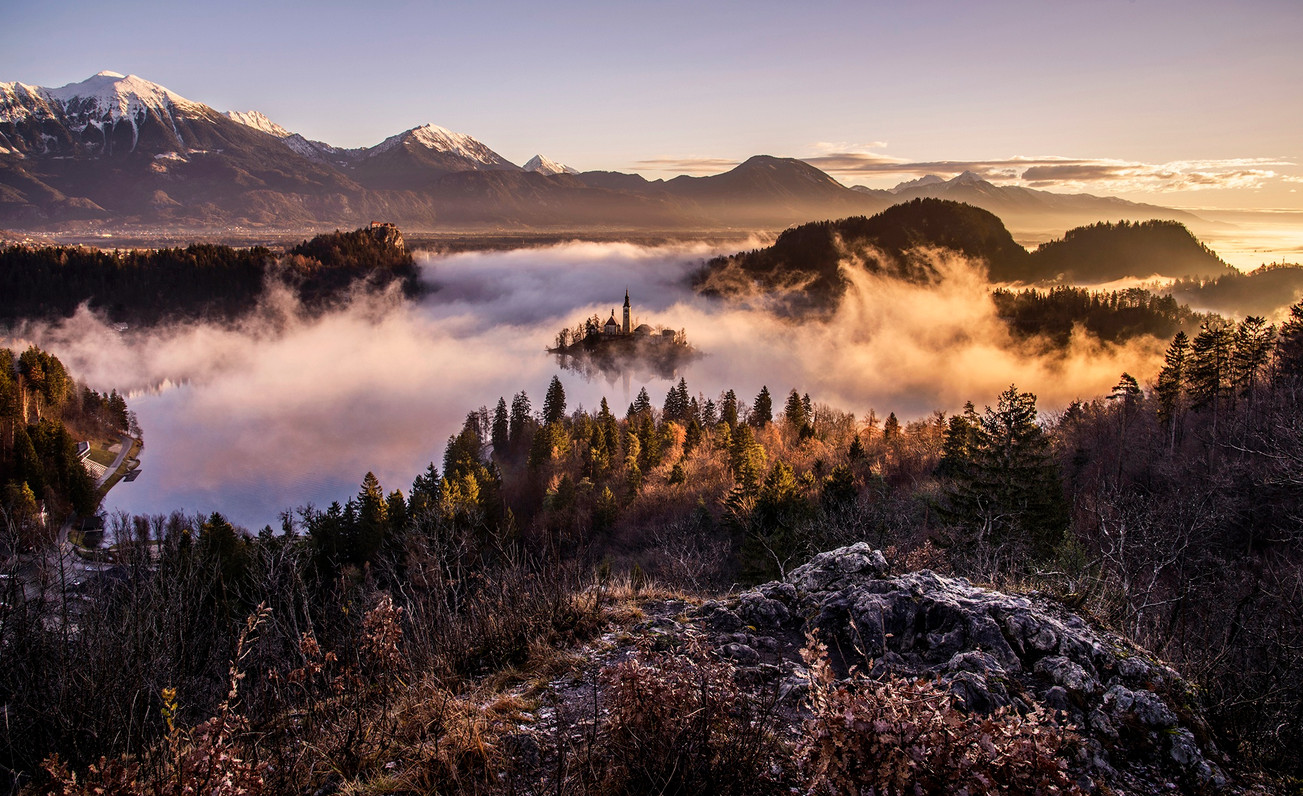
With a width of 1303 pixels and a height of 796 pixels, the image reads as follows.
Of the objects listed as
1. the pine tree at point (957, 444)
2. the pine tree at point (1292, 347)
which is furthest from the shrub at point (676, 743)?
the pine tree at point (1292, 347)

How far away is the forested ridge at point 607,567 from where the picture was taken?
15.4 ft

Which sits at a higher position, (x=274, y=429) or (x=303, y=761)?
(x=303, y=761)

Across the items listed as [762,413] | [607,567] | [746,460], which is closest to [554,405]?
[762,413]

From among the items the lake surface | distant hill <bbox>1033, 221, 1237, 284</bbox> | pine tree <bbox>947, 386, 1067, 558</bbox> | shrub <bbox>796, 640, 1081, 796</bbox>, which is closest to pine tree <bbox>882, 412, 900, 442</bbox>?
pine tree <bbox>947, 386, 1067, 558</bbox>

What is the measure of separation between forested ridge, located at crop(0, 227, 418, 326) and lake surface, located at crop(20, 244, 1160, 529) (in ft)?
15.9

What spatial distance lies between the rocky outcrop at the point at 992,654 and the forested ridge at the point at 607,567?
0.57 metres

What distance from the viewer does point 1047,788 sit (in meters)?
2.59

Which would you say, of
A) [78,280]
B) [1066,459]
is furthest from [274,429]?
[1066,459]

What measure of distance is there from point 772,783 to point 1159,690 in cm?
359

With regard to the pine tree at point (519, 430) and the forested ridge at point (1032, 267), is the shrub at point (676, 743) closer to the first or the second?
the pine tree at point (519, 430)

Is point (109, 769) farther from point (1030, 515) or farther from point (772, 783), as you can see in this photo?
point (1030, 515)

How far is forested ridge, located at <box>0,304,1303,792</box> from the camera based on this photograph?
15.4 feet

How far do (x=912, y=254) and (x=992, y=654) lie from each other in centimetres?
20606

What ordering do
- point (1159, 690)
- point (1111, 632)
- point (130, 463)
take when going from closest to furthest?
1. point (1159, 690)
2. point (1111, 632)
3. point (130, 463)
